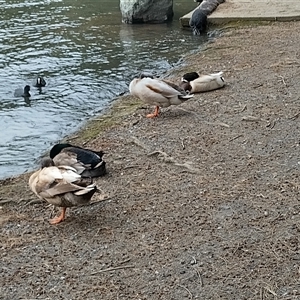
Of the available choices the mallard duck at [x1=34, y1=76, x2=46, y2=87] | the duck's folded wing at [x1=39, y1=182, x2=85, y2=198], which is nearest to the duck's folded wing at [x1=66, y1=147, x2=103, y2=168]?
the duck's folded wing at [x1=39, y1=182, x2=85, y2=198]

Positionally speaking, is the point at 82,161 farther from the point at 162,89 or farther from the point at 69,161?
the point at 162,89

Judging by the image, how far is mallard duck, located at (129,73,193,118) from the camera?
8242 millimetres

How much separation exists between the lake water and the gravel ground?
4.10 ft

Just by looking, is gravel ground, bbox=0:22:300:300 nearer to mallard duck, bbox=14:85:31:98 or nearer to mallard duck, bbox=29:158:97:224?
mallard duck, bbox=29:158:97:224

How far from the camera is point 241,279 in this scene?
4336 mm

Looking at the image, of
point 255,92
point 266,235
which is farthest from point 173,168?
point 255,92

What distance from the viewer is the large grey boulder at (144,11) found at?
1775 centimetres

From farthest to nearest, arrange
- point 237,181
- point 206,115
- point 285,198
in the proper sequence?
point 206,115
point 237,181
point 285,198

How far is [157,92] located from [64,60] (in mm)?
5710

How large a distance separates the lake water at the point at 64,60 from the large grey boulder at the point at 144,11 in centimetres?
32

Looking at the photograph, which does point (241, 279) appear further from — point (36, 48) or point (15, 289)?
point (36, 48)

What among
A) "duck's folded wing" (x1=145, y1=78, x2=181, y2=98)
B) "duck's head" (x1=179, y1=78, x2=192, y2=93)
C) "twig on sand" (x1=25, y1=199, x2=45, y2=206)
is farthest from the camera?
"duck's head" (x1=179, y1=78, x2=192, y2=93)

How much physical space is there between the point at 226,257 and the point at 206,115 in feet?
13.3

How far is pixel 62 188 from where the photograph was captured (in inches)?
206
